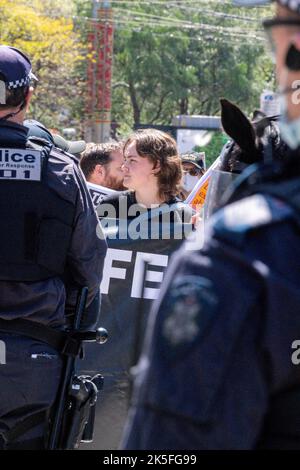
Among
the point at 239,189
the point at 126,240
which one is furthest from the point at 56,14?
the point at 239,189

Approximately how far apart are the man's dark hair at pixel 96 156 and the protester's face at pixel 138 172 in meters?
1.35

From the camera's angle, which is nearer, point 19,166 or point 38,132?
point 19,166

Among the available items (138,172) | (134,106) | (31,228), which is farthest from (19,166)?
(134,106)

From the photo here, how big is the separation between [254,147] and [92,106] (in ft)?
97.1

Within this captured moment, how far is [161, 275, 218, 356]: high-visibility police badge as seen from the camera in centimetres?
131

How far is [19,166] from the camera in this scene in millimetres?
3389

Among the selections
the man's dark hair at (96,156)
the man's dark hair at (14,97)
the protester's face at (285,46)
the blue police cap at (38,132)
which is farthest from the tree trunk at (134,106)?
the protester's face at (285,46)

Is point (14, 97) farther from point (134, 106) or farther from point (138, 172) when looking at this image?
point (134, 106)

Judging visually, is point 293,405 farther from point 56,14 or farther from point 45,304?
point 56,14

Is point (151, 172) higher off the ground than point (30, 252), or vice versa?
point (151, 172)

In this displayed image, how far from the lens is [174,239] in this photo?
4.58m

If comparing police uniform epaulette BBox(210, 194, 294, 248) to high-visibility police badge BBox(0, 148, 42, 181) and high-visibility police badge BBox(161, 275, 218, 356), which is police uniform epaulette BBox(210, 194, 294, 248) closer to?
high-visibility police badge BBox(161, 275, 218, 356)

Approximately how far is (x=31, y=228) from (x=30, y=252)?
9 cm

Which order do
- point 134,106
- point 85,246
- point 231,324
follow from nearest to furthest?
1. point 231,324
2. point 85,246
3. point 134,106
